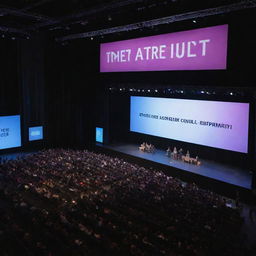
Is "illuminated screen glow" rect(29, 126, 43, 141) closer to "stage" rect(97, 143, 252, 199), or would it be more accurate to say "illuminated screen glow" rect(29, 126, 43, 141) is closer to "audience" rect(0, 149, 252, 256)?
"stage" rect(97, 143, 252, 199)

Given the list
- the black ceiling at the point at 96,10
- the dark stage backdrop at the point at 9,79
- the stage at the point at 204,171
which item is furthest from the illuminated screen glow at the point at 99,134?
the black ceiling at the point at 96,10

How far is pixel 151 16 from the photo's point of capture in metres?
11.9

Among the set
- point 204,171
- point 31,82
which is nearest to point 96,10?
point 31,82

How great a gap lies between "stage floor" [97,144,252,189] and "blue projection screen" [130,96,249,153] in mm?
837

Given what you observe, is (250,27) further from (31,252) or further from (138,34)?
(31,252)

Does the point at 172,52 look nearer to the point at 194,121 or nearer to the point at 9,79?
the point at 194,121

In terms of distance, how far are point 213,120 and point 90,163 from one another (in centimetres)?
560

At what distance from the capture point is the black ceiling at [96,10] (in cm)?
1038

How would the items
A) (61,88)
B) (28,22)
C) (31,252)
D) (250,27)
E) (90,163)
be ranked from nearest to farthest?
1. (31,252)
2. (250,27)
3. (90,163)
4. (28,22)
5. (61,88)

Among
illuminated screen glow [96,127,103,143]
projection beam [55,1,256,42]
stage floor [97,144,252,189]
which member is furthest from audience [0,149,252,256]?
projection beam [55,1,256,42]

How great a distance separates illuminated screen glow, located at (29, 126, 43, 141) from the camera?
1682cm

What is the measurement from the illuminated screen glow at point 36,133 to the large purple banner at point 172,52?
5.20 meters

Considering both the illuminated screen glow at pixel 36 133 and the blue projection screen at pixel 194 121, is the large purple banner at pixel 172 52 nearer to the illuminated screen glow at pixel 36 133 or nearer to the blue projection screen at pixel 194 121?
the blue projection screen at pixel 194 121

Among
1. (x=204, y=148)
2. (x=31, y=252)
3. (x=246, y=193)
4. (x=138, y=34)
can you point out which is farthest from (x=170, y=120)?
(x=31, y=252)
